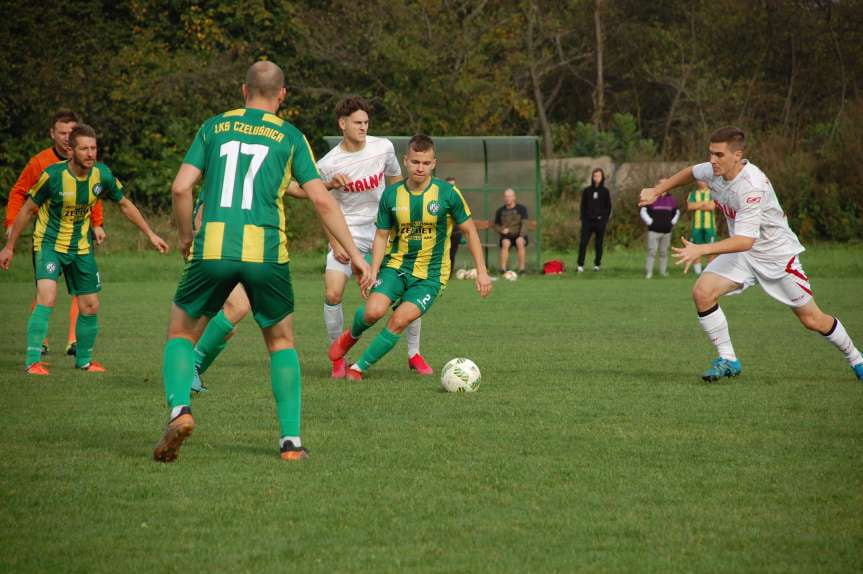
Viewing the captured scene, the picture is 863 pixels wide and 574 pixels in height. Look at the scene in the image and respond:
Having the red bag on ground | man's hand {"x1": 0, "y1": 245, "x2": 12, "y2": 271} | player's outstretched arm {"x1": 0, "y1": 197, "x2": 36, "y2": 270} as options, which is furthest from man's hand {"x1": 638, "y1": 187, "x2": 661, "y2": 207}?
the red bag on ground

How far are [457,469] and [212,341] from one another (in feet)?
9.98

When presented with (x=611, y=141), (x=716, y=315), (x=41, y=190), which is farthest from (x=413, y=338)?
(x=611, y=141)

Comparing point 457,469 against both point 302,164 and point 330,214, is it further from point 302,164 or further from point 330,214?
point 302,164

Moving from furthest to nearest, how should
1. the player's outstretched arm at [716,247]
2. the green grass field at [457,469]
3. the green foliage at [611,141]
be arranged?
1. the green foliage at [611,141]
2. the player's outstretched arm at [716,247]
3. the green grass field at [457,469]

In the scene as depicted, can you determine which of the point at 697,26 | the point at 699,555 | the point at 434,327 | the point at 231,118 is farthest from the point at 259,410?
the point at 697,26

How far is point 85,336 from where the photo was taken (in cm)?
931

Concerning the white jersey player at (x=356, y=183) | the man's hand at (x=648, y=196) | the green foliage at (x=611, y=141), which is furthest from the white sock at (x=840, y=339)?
the green foliage at (x=611, y=141)

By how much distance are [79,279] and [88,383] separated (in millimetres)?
1209

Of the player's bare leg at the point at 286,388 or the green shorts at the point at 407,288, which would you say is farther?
the green shorts at the point at 407,288

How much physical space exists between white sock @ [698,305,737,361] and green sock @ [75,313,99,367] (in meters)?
4.92

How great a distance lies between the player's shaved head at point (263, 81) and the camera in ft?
18.1

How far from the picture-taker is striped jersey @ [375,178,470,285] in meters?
8.60

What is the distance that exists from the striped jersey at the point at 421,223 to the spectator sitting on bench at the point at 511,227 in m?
14.1

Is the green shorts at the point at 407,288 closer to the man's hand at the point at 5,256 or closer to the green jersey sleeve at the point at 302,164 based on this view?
the man's hand at the point at 5,256
